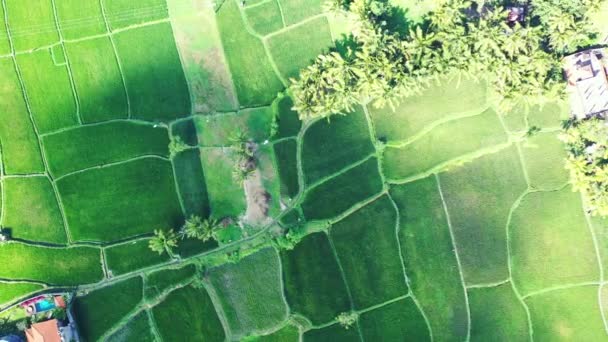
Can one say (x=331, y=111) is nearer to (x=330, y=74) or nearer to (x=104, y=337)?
(x=330, y=74)

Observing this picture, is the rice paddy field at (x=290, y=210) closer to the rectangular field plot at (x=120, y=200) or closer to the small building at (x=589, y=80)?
the rectangular field plot at (x=120, y=200)

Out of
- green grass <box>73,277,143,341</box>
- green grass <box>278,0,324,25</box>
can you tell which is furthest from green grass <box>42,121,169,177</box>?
green grass <box>278,0,324,25</box>

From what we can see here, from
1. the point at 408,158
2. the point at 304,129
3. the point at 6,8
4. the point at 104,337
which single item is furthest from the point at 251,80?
the point at 104,337

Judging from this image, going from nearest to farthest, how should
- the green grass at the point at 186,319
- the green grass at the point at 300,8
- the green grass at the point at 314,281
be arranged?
the green grass at the point at 314,281 < the green grass at the point at 186,319 < the green grass at the point at 300,8

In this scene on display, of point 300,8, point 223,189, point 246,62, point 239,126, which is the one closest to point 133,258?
point 223,189

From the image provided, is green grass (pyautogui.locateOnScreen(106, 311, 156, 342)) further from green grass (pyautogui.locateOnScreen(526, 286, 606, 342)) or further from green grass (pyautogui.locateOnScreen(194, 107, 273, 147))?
green grass (pyautogui.locateOnScreen(526, 286, 606, 342))

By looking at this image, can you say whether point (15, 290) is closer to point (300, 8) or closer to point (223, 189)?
point (223, 189)

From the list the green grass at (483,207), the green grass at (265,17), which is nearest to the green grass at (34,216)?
the green grass at (265,17)
